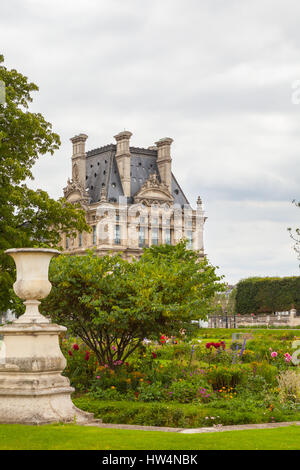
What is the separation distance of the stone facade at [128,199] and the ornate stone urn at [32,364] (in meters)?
67.9

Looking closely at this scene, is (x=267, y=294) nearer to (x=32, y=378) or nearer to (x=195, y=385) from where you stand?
(x=195, y=385)

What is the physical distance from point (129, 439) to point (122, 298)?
5.67 meters

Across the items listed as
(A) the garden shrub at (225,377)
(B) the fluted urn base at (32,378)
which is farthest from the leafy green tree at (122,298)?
(B) the fluted urn base at (32,378)

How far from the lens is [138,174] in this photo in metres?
86.7

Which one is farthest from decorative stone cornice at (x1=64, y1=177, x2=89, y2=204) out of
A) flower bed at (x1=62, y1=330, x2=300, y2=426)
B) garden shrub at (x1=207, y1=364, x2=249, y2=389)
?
garden shrub at (x1=207, y1=364, x2=249, y2=389)

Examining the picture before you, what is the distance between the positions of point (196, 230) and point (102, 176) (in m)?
13.5

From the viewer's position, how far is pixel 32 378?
9.20 meters

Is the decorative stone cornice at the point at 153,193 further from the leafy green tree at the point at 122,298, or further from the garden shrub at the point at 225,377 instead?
the garden shrub at the point at 225,377

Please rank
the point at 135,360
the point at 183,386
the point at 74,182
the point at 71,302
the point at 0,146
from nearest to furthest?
the point at 183,386, the point at 71,302, the point at 135,360, the point at 0,146, the point at 74,182

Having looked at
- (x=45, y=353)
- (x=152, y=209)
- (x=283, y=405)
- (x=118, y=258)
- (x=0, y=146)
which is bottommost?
(x=283, y=405)

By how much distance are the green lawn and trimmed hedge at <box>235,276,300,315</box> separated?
55193 mm
